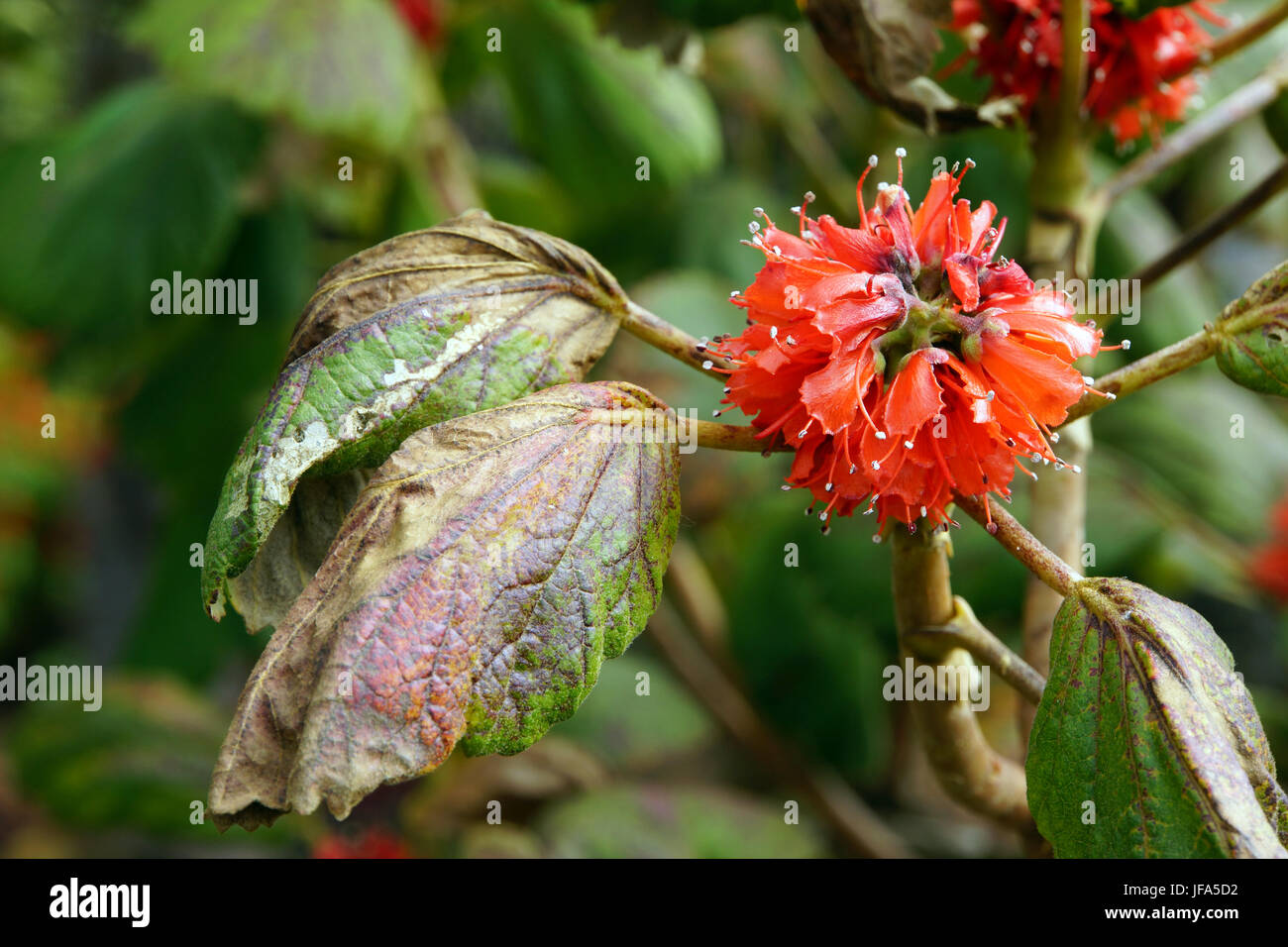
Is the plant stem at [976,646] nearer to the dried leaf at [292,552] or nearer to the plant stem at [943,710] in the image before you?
the plant stem at [943,710]

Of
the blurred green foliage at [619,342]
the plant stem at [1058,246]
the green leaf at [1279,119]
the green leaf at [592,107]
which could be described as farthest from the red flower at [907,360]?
the green leaf at [592,107]

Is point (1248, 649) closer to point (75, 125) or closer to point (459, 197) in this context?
point (459, 197)

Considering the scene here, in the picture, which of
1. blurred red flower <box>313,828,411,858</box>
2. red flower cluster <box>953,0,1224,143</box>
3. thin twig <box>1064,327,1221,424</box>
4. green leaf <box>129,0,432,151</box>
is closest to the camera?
thin twig <box>1064,327,1221,424</box>

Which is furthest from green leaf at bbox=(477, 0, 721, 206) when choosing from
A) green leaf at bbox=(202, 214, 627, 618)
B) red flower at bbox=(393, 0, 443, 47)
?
green leaf at bbox=(202, 214, 627, 618)

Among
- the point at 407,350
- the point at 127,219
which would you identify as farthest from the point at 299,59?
the point at 407,350

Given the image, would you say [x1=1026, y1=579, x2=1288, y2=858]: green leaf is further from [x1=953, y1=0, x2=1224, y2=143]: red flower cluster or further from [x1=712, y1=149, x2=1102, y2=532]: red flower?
[x1=953, y1=0, x2=1224, y2=143]: red flower cluster

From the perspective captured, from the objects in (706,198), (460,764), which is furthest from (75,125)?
(460,764)

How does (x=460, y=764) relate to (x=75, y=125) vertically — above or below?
below

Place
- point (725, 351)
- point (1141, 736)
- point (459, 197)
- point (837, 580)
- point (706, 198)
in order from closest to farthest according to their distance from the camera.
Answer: point (1141, 736), point (725, 351), point (837, 580), point (459, 197), point (706, 198)
